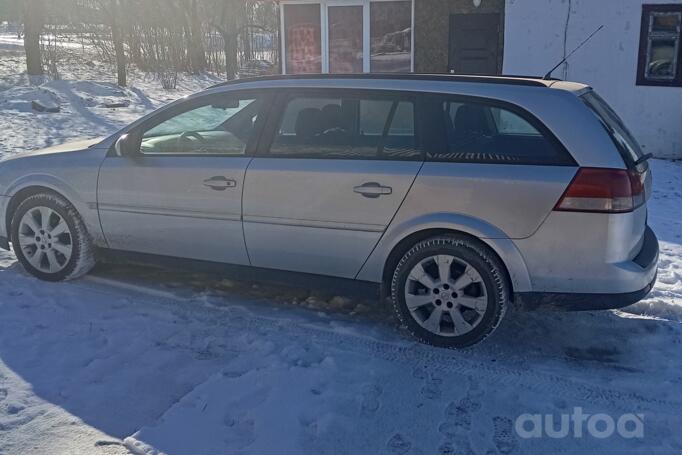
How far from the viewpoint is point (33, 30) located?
19.2 metres

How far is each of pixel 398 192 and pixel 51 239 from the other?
9.40 ft

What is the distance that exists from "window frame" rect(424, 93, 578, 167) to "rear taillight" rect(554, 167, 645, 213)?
0.41 ft

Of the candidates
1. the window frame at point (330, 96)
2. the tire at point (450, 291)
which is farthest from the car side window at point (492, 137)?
the tire at point (450, 291)

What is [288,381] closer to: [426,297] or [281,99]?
[426,297]

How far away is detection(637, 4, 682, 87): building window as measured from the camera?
34.9 ft

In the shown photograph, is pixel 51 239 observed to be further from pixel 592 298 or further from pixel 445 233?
pixel 592 298

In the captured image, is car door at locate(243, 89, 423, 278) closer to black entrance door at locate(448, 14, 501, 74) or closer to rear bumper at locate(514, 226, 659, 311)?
rear bumper at locate(514, 226, 659, 311)

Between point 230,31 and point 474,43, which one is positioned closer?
point 474,43

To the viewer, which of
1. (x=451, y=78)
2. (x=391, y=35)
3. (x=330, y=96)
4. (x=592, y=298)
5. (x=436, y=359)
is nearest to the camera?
(x=592, y=298)

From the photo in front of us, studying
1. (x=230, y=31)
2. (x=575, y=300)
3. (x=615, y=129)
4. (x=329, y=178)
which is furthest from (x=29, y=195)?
(x=230, y=31)

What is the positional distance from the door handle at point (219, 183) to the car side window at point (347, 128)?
347 millimetres

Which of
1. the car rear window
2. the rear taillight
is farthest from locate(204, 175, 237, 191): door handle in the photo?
the car rear window

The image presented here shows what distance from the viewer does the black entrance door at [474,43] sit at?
464 inches

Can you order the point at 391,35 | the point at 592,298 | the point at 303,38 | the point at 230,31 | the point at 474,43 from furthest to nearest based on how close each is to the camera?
the point at 230,31, the point at 303,38, the point at 391,35, the point at 474,43, the point at 592,298
